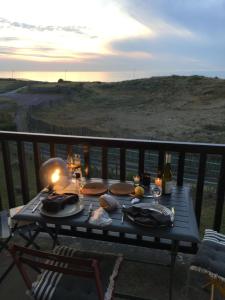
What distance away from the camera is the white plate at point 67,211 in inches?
66.7

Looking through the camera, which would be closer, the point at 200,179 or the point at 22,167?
the point at 200,179

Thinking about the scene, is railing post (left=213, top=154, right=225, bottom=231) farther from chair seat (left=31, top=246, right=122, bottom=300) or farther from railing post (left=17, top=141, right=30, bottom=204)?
railing post (left=17, top=141, right=30, bottom=204)

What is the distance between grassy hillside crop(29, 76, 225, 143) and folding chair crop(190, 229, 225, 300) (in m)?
18.9

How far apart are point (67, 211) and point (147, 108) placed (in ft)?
109

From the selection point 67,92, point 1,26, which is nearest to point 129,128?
point 67,92

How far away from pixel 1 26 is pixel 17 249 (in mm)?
5380

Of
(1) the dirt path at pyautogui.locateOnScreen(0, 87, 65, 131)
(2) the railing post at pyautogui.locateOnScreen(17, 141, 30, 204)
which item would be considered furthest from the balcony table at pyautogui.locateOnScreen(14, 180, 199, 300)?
(1) the dirt path at pyautogui.locateOnScreen(0, 87, 65, 131)

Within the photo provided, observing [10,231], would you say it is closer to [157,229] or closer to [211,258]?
[157,229]

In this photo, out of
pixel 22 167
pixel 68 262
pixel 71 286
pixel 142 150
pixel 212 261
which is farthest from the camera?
pixel 22 167

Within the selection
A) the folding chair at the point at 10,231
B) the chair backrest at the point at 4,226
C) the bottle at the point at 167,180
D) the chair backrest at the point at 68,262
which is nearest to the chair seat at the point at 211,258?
the bottle at the point at 167,180

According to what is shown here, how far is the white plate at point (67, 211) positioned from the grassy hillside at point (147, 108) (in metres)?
19.2

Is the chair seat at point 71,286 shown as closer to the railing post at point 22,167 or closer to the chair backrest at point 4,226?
the chair backrest at point 4,226

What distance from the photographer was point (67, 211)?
1.72 meters

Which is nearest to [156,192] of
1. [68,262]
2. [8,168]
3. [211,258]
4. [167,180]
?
[167,180]
